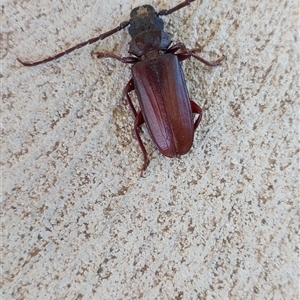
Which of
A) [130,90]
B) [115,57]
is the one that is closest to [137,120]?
[130,90]

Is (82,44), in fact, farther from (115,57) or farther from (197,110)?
(197,110)

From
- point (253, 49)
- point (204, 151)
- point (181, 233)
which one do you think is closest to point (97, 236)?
point (181, 233)

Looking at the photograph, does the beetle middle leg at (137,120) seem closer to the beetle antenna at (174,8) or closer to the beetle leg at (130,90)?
the beetle leg at (130,90)

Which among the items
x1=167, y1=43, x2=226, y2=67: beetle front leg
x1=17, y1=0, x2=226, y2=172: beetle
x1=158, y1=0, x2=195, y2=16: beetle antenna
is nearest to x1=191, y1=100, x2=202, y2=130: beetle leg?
x1=17, y1=0, x2=226, y2=172: beetle

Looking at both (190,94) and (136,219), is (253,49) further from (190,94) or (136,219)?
(136,219)

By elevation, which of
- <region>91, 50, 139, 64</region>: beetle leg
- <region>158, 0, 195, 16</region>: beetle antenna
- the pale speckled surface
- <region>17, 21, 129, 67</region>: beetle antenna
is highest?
<region>17, 21, 129, 67</region>: beetle antenna

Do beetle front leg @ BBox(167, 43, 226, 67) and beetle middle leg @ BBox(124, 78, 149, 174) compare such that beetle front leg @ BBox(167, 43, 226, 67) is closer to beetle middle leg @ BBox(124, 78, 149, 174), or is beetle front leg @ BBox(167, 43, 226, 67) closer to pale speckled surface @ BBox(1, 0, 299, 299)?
pale speckled surface @ BBox(1, 0, 299, 299)
